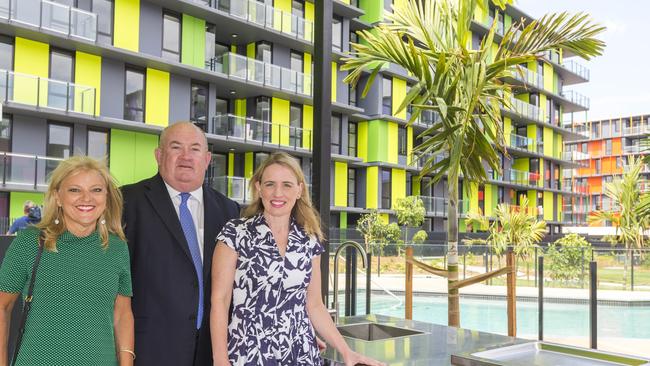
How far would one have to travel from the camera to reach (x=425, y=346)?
8.16ft

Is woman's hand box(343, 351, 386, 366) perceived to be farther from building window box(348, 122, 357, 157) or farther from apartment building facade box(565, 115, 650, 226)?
apartment building facade box(565, 115, 650, 226)

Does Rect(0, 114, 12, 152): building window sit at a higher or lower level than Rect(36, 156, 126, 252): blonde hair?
higher

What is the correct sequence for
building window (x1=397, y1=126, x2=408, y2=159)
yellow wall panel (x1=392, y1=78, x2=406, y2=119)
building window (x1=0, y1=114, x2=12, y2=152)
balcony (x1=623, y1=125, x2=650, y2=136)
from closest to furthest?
1. building window (x1=0, y1=114, x2=12, y2=152)
2. yellow wall panel (x1=392, y1=78, x2=406, y2=119)
3. building window (x1=397, y1=126, x2=408, y2=159)
4. balcony (x1=623, y1=125, x2=650, y2=136)

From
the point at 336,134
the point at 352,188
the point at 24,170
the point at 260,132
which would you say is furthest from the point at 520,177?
the point at 24,170

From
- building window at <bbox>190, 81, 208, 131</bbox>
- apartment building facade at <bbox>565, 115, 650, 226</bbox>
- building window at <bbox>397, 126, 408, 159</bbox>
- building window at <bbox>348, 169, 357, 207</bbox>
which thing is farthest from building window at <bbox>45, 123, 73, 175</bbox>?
apartment building facade at <bbox>565, 115, 650, 226</bbox>

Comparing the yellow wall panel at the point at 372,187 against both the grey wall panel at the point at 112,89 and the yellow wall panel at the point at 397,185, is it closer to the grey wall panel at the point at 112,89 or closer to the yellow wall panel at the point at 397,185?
the yellow wall panel at the point at 397,185

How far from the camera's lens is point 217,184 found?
1853 centimetres

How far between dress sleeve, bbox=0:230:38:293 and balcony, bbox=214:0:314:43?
56.6 feet

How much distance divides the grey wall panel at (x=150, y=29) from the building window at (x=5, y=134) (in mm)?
3996

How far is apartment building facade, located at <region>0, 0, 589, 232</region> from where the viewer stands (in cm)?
1489

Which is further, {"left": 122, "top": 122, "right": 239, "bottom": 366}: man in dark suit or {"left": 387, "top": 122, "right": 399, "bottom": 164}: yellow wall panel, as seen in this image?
{"left": 387, "top": 122, "right": 399, "bottom": 164}: yellow wall panel

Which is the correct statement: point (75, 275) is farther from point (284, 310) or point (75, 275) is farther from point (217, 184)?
point (217, 184)

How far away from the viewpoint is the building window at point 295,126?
20.8 metres

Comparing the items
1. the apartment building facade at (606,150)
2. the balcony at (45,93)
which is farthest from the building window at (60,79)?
the apartment building facade at (606,150)
